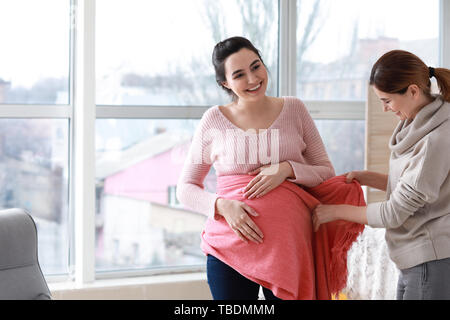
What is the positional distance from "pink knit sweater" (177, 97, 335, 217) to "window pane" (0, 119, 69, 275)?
1.22 m

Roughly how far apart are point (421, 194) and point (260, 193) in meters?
0.49

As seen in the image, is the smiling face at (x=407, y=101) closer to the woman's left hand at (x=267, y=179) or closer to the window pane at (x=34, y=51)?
the woman's left hand at (x=267, y=179)

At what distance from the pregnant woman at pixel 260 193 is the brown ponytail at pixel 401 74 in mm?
349

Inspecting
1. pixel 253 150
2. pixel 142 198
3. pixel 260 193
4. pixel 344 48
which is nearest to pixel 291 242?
pixel 260 193

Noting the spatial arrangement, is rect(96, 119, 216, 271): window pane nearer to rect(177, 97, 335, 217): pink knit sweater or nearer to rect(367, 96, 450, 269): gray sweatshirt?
rect(177, 97, 335, 217): pink knit sweater

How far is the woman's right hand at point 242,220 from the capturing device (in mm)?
1705

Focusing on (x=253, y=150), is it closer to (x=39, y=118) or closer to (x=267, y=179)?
(x=267, y=179)

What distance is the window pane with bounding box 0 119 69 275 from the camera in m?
2.79

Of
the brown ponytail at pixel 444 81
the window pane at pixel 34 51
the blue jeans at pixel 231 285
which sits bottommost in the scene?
the blue jeans at pixel 231 285

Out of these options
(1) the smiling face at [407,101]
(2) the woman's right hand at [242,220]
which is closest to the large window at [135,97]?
(2) the woman's right hand at [242,220]

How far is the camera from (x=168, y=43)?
3.01 metres
